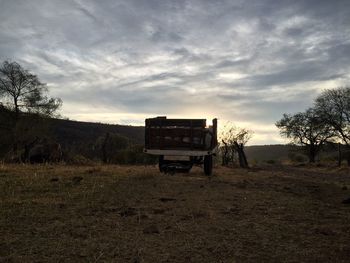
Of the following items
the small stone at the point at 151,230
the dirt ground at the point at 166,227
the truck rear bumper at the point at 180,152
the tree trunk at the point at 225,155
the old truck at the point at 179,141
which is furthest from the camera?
the tree trunk at the point at 225,155

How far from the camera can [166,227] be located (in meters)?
5.61

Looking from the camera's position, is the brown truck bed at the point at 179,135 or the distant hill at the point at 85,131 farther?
the distant hill at the point at 85,131

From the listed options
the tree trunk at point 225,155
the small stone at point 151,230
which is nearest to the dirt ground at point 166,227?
the small stone at point 151,230

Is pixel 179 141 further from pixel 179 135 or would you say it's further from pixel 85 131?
pixel 85 131

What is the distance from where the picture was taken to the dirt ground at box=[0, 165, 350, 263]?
14.4 ft

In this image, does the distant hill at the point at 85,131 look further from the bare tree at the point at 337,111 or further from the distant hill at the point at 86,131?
the bare tree at the point at 337,111

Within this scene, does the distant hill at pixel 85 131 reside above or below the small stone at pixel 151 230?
above

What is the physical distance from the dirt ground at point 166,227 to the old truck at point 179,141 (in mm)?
5848

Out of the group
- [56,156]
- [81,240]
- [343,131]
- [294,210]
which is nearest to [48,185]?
[81,240]

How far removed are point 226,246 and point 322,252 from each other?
43.3 inches

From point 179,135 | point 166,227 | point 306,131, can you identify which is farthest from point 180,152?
point 306,131

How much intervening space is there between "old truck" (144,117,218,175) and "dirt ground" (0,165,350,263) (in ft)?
19.2

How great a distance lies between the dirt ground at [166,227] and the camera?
4383 mm

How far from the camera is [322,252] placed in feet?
14.9
